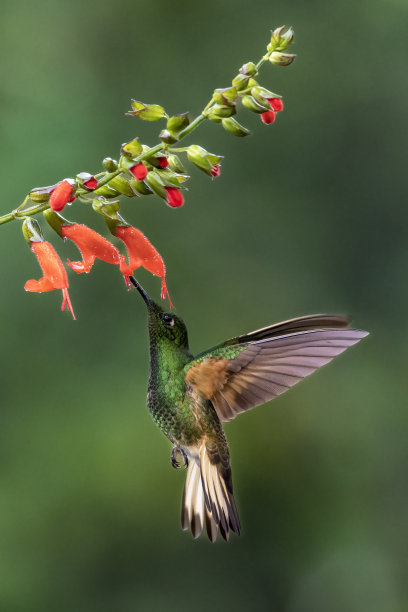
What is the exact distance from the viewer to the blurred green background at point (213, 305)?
14.4ft

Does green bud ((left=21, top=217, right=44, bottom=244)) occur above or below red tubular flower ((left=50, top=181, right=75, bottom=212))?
above

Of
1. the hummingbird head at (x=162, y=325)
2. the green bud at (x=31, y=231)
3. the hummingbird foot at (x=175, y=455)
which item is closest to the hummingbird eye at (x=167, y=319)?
the hummingbird head at (x=162, y=325)

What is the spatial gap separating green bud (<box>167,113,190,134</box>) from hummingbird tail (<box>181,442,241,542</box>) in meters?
1.04

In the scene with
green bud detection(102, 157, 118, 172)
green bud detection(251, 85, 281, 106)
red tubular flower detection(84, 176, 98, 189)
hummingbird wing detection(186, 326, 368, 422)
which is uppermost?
green bud detection(251, 85, 281, 106)

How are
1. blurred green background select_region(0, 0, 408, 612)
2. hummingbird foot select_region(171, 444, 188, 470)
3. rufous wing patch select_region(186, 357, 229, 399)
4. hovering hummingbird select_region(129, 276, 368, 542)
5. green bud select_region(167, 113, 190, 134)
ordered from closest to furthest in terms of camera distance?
green bud select_region(167, 113, 190, 134)
hovering hummingbird select_region(129, 276, 368, 542)
rufous wing patch select_region(186, 357, 229, 399)
hummingbird foot select_region(171, 444, 188, 470)
blurred green background select_region(0, 0, 408, 612)

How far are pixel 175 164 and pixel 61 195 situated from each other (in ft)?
0.81

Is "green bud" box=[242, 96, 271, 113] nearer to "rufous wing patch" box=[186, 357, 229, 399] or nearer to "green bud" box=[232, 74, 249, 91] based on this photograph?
"green bud" box=[232, 74, 249, 91]

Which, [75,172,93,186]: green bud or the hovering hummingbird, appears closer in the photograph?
[75,172,93,186]: green bud

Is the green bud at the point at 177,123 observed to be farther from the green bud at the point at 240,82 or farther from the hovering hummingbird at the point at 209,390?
the hovering hummingbird at the point at 209,390

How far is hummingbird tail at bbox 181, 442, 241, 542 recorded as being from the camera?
246 centimetres

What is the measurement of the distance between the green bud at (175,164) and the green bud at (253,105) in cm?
18

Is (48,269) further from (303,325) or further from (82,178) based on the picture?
(303,325)

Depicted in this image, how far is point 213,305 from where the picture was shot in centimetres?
486

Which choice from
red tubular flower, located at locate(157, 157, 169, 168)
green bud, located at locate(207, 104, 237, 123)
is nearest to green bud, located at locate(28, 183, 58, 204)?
red tubular flower, located at locate(157, 157, 169, 168)
